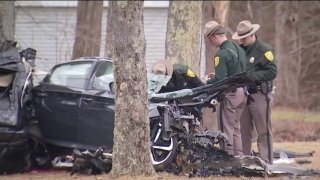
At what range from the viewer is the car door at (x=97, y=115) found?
10.4 meters

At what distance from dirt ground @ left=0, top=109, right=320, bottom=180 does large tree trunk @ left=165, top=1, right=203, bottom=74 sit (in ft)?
8.80

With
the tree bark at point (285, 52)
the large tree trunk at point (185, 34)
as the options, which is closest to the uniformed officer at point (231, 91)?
the large tree trunk at point (185, 34)

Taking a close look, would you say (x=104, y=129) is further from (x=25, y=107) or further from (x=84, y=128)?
(x=25, y=107)

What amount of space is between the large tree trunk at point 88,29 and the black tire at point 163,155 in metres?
8.86

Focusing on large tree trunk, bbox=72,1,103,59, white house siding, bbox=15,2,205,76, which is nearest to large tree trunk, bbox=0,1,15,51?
large tree trunk, bbox=72,1,103,59

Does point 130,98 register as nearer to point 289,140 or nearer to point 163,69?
point 163,69

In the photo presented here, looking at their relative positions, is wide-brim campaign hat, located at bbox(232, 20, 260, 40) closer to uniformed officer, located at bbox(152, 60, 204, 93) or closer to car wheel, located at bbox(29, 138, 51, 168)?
uniformed officer, located at bbox(152, 60, 204, 93)

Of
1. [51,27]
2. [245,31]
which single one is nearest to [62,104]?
[245,31]

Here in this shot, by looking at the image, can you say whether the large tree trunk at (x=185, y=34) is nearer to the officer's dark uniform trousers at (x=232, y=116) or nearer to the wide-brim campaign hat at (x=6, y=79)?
the officer's dark uniform trousers at (x=232, y=116)

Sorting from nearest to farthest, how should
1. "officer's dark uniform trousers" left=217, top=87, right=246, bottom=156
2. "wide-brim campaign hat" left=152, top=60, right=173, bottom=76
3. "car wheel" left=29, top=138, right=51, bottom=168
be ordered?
1. "officer's dark uniform trousers" left=217, top=87, right=246, bottom=156
2. "wide-brim campaign hat" left=152, top=60, right=173, bottom=76
3. "car wheel" left=29, top=138, right=51, bottom=168

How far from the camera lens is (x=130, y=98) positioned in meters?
8.71

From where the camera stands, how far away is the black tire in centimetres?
938

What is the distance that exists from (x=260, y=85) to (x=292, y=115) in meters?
15.8

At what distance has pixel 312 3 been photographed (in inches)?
1214
